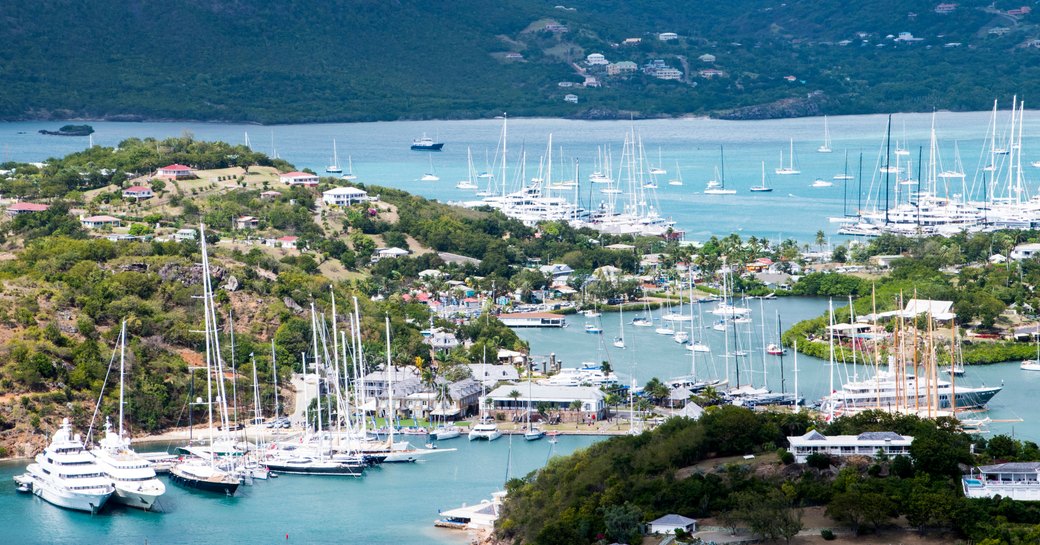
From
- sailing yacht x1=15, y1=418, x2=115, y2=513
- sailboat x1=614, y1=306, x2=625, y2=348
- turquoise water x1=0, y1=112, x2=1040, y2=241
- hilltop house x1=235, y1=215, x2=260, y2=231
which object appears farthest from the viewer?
turquoise water x1=0, y1=112, x2=1040, y2=241

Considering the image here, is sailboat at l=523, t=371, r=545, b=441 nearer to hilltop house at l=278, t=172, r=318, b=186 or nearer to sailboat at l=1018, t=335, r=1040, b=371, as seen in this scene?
sailboat at l=1018, t=335, r=1040, b=371

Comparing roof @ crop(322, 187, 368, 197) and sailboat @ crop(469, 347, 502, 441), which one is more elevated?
roof @ crop(322, 187, 368, 197)

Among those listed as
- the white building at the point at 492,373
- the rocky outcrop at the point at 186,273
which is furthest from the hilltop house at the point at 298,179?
the white building at the point at 492,373

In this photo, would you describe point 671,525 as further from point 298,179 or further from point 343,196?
point 298,179

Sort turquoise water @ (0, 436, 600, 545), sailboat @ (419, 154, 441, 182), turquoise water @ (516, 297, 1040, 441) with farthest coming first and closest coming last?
sailboat @ (419, 154, 441, 182) → turquoise water @ (516, 297, 1040, 441) → turquoise water @ (0, 436, 600, 545)

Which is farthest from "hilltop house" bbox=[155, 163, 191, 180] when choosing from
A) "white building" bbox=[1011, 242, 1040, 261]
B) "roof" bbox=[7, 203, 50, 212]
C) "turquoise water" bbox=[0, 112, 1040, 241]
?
"white building" bbox=[1011, 242, 1040, 261]

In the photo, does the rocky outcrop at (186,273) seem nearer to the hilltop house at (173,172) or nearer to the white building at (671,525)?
the hilltop house at (173,172)
